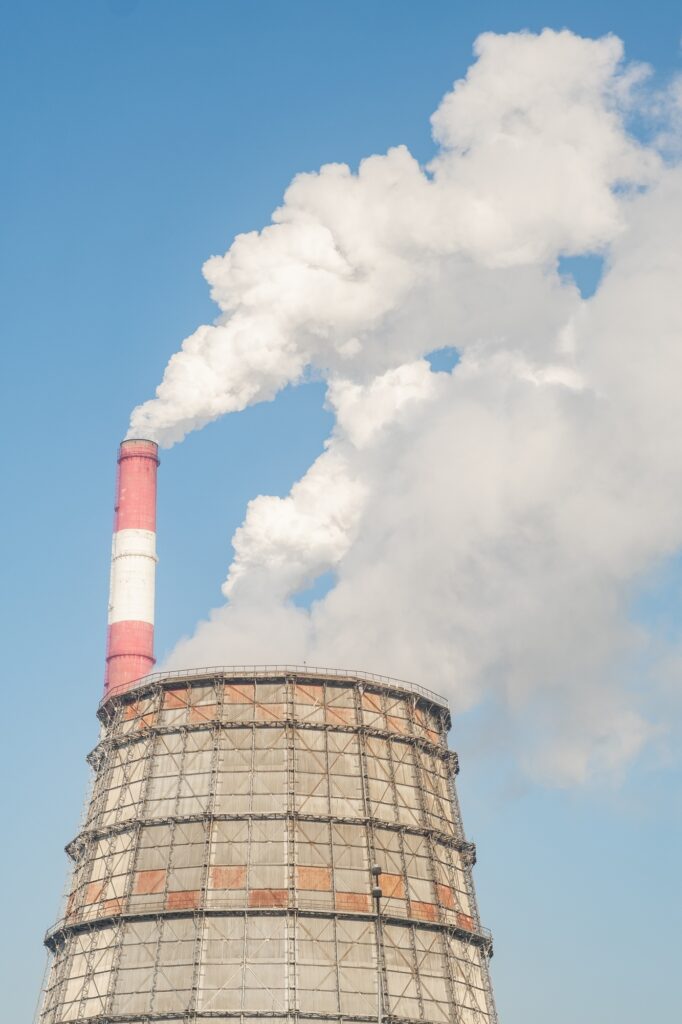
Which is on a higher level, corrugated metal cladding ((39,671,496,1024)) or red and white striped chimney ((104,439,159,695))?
red and white striped chimney ((104,439,159,695))

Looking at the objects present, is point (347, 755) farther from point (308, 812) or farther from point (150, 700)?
point (150, 700)

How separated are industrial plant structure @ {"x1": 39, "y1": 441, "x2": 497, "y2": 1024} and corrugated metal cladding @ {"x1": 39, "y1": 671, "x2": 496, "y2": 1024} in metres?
0.07

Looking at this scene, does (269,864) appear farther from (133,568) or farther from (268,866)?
(133,568)

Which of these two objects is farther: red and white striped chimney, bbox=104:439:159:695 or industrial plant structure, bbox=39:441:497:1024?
red and white striped chimney, bbox=104:439:159:695

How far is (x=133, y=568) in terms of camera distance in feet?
204

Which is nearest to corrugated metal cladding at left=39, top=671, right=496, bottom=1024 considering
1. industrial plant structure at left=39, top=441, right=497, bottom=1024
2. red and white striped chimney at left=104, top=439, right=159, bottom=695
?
industrial plant structure at left=39, top=441, right=497, bottom=1024

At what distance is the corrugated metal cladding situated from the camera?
4309cm

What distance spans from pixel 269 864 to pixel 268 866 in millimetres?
93

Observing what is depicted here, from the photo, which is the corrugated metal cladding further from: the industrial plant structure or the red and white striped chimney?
the red and white striped chimney

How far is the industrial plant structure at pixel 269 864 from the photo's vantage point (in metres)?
43.1

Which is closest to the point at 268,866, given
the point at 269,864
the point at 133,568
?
the point at 269,864

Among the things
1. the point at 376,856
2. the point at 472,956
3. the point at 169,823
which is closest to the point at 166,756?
the point at 169,823

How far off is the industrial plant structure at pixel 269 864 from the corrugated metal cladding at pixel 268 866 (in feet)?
0.24

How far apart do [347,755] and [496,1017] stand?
1248 centimetres
